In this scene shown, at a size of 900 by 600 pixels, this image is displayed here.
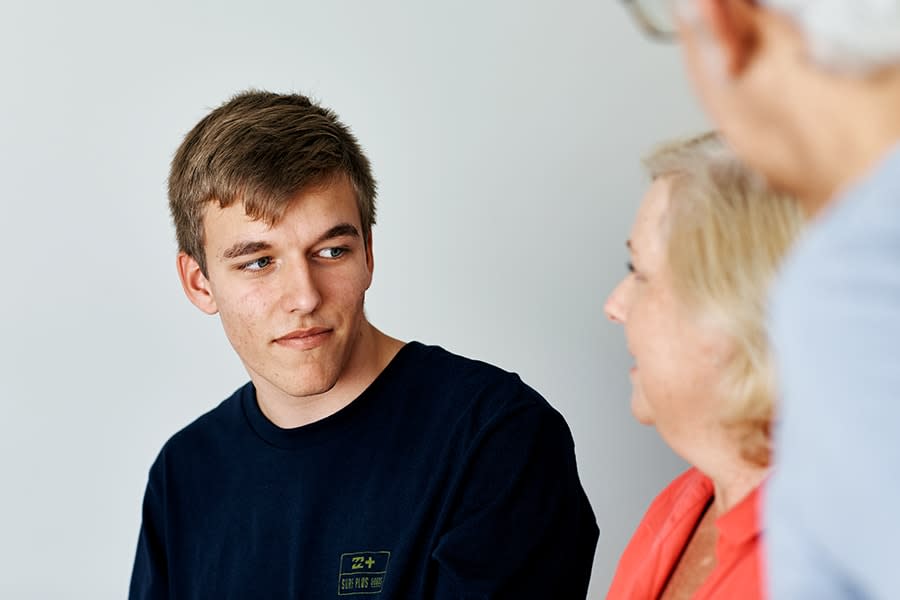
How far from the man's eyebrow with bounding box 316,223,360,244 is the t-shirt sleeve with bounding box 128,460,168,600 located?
0.56 meters

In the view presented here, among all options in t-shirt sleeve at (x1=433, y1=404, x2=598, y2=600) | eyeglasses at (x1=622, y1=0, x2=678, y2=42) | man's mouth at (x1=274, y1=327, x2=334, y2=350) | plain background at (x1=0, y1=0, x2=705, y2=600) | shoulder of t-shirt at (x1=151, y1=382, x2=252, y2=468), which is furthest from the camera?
plain background at (x1=0, y1=0, x2=705, y2=600)

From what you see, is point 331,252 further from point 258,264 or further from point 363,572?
point 363,572

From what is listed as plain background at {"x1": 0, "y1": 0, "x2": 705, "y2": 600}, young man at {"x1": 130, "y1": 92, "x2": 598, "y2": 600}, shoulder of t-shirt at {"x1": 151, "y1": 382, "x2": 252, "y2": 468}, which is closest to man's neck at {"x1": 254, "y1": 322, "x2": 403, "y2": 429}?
young man at {"x1": 130, "y1": 92, "x2": 598, "y2": 600}

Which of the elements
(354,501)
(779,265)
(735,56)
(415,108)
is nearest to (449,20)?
(415,108)

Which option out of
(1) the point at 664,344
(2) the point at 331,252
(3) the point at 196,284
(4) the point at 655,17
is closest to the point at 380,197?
(3) the point at 196,284

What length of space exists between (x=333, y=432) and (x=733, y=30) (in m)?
1.39

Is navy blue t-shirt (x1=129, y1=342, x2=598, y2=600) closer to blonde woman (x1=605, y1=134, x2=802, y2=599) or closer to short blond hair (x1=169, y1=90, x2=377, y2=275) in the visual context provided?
short blond hair (x1=169, y1=90, x2=377, y2=275)

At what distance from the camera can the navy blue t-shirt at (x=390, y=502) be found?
1789 millimetres

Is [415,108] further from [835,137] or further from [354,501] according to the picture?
[835,137]

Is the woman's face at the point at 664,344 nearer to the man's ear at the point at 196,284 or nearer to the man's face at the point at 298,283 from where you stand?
the man's face at the point at 298,283

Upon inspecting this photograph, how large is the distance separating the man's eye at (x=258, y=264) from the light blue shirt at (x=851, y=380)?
135cm

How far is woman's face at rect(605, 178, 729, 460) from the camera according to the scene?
1196 mm

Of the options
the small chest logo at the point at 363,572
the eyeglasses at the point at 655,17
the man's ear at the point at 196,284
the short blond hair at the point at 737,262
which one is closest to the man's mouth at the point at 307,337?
the man's ear at the point at 196,284

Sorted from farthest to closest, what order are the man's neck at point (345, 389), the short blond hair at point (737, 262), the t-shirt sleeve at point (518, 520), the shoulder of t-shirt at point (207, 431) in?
1. the shoulder of t-shirt at point (207, 431)
2. the man's neck at point (345, 389)
3. the t-shirt sleeve at point (518, 520)
4. the short blond hair at point (737, 262)
